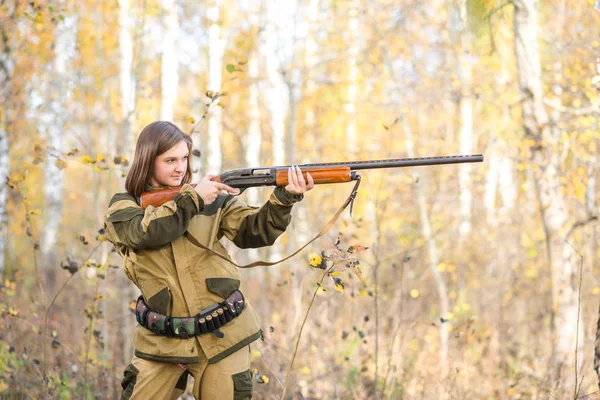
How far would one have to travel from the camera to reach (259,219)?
322 centimetres

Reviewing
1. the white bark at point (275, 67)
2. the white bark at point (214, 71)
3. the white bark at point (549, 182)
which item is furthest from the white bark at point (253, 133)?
the white bark at point (549, 182)

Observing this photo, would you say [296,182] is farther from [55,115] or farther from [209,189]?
[55,115]

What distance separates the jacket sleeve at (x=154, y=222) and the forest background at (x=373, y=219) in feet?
2.48

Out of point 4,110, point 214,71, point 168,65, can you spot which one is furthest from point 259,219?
point 214,71

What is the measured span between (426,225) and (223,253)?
212 inches

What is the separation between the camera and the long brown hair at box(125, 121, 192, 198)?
3.26 m

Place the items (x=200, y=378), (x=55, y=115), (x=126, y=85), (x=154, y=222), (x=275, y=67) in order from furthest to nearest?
(x=55, y=115), (x=275, y=67), (x=126, y=85), (x=200, y=378), (x=154, y=222)

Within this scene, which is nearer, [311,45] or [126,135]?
[126,135]

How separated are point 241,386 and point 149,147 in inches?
48.2

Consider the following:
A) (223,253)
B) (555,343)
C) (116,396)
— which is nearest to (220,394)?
(223,253)

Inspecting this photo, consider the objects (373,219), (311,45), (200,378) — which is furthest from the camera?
(311,45)

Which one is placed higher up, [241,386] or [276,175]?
[276,175]

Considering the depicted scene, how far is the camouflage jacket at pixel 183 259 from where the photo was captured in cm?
309

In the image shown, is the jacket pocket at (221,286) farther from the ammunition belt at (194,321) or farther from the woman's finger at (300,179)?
the woman's finger at (300,179)
